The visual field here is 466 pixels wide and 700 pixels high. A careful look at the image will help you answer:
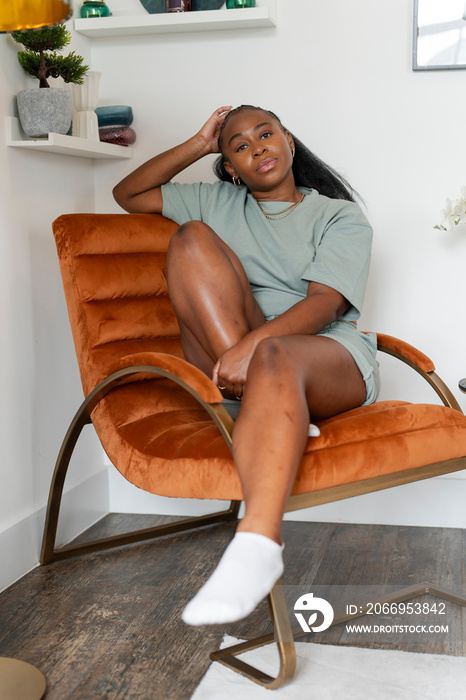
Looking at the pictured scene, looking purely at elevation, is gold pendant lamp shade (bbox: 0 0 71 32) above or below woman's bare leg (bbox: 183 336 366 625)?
above

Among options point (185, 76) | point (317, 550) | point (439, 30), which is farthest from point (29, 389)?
point (439, 30)

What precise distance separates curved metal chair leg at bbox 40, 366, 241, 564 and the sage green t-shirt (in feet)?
1.57

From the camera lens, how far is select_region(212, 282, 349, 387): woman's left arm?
182 cm

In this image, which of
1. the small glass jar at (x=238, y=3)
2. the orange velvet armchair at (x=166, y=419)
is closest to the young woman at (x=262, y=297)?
the orange velvet armchair at (x=166, y=419)

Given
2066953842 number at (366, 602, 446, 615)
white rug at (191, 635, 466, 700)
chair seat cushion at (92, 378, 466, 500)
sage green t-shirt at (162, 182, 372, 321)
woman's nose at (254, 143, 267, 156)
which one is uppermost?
woman's nose at (254, 143, 267, 156)

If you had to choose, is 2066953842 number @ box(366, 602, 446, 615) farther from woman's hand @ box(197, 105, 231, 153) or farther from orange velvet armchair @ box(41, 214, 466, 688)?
woman's hand @ box(197, 105, 231, 153)

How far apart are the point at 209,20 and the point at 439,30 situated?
0.77m

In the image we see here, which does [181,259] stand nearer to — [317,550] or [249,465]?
[249,465]

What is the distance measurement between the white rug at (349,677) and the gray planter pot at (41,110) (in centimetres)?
157

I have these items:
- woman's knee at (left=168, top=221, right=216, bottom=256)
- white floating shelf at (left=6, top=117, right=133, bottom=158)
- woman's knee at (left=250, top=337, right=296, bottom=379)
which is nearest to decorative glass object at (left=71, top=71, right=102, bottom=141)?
white floating shelf at (left=6, top=117, right=133, bottom=158)

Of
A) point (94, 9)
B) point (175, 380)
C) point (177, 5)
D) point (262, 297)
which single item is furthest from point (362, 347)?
point (94, 9)

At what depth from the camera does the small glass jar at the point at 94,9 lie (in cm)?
270

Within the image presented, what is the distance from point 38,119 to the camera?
2260 millimetres

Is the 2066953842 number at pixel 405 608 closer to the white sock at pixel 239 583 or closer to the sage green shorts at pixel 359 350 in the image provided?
the sage green shorts at pixel 359 350
